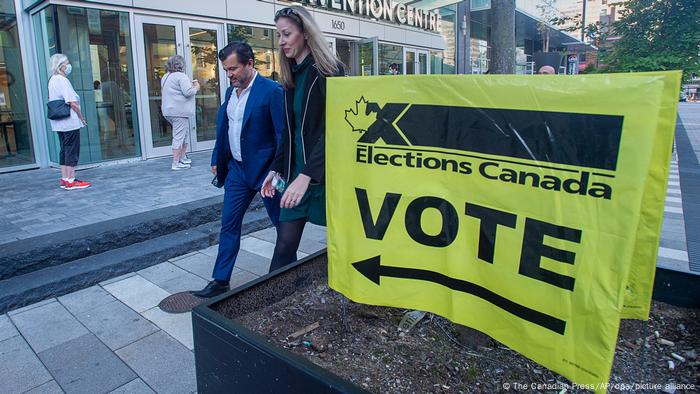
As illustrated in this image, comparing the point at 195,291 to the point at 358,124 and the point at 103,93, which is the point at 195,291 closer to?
the point at 358,124

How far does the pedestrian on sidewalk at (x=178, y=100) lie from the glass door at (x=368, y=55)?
6.44m

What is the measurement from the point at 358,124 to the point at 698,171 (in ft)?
32.9

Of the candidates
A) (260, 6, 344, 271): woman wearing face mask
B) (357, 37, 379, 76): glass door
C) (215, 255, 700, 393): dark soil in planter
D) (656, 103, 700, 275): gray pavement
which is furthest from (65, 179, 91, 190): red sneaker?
(357, 37, 379, 76): glass door

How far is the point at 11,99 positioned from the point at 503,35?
797cm

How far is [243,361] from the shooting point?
1.76m

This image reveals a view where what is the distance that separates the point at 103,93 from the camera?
8.20 meters

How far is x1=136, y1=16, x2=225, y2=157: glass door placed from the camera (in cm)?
854

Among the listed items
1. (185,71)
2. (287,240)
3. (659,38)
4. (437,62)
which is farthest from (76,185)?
(437,62)

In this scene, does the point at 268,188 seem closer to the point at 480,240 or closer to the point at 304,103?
the point at 304,103

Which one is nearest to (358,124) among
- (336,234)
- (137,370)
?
(336,234)

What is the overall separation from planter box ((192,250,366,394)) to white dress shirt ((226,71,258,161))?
140 centimetres

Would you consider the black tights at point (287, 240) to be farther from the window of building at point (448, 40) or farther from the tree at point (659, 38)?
the window of building at point (448, 40)

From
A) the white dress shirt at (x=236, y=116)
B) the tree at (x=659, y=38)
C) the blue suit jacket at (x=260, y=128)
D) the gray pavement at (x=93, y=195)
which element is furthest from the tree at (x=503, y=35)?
the gray pavement at (x=93, y=195)

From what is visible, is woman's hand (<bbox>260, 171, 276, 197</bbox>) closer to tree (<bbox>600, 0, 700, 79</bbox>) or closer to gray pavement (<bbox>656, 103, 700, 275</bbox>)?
gray pavement (<bbox>656, 103, 700, 275</bbox>)
